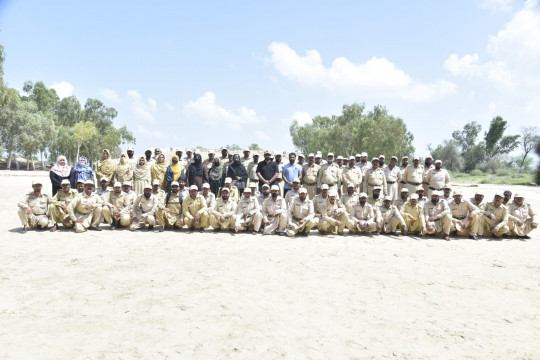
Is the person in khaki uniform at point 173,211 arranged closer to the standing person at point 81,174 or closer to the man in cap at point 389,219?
the standing person at point 81,174

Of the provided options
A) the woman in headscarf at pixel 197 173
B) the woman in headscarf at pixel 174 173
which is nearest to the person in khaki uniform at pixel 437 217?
the woman in headscarf at pixel 197 173

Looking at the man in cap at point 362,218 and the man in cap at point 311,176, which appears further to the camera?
the man in cap at point 311,176

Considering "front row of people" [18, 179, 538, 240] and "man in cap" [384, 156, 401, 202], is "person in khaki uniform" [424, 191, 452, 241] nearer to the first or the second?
"front row of people" [18, 179, 538, 240]

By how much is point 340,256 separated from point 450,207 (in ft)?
13.1

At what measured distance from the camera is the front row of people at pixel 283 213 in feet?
27.3

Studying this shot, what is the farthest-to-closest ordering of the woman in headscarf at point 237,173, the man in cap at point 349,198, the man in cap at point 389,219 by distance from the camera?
the woman in headscarf at point 237,173 < the man in cap at point 349,198 < the man in cap at point 389,219

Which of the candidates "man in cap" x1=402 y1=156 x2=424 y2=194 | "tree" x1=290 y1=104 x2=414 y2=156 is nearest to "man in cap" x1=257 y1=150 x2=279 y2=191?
"man in cap" x1=402 y1=156 x2=424 y2=194

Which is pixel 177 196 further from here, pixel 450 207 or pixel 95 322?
pixel 450 207

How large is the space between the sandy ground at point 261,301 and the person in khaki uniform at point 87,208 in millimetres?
986

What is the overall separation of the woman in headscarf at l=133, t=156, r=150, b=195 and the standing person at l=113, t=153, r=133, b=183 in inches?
6.3

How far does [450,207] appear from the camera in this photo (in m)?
8.84

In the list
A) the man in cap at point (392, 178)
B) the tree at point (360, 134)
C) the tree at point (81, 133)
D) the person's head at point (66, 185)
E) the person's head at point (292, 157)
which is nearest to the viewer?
the person's head at point (66, 185)

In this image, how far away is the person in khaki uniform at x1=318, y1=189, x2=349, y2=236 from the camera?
8.36 metres

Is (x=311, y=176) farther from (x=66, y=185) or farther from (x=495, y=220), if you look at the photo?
(x=66, y=185)
